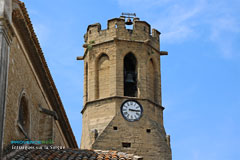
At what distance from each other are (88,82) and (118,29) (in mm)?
2942

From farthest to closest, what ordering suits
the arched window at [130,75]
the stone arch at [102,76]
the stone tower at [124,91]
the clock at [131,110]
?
1. the arched window at [130,75]
2. the stone arch at [102,76]
3. the clock at [131,110]
4. the stone tower at [124,91]

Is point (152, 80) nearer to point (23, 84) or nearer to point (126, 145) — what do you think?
point (126, 145)

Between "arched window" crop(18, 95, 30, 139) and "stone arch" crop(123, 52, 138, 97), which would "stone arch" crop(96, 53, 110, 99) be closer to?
"stone arch" crop(123, 52, 138, 97)

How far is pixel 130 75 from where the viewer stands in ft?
87.4

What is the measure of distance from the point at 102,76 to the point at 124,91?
128 centimetres

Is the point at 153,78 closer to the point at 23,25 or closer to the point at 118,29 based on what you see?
the point at 118,29

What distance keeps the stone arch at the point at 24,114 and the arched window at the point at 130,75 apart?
1221 cm

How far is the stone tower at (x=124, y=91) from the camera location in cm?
2538

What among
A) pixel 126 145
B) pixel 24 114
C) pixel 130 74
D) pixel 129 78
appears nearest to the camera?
pixel 24 114

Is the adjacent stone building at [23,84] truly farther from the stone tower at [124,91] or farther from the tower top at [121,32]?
the tower top at [121,32]

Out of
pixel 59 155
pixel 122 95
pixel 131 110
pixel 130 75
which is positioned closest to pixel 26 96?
pixel 59 155

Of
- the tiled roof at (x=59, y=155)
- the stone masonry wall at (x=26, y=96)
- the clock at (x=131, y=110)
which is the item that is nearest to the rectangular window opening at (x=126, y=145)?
the clock at (x=131, y=110)

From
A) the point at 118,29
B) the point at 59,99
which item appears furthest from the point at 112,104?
the point at 59,99

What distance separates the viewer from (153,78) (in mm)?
27500
